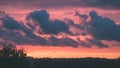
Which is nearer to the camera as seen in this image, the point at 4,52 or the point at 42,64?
the point at 42,64

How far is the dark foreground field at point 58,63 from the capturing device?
100m

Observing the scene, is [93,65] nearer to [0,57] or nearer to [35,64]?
[35,64]

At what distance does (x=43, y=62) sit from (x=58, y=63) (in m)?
3.03

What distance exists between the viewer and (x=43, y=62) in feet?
338

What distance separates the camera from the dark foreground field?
100125 millimetres

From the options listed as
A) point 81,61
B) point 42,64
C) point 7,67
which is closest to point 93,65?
point 81,61

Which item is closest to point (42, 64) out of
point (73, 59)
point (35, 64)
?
point (35, 64)

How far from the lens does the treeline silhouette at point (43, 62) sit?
330 ft

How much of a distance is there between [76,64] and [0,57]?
1491 cm

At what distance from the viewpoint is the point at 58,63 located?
10400cm

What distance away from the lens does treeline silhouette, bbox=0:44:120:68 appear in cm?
10069

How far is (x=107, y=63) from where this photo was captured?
10638 centimetres

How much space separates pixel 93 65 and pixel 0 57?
1820 centimetres

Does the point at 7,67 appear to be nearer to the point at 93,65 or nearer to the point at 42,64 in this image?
the point at 42,64
